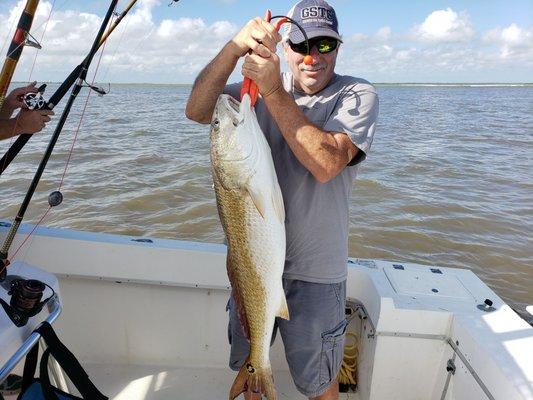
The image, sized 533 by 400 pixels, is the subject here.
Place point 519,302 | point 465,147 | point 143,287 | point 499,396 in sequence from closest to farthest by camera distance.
Result: point 499,396 → point 143,287 → point 519,302 → point 465,147

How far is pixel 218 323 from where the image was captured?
11.1 feet

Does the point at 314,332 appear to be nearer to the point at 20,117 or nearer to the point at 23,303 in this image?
the point at 23,303

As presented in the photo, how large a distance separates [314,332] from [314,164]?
952mm

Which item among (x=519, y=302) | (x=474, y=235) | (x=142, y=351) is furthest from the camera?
(x=474, y=235)

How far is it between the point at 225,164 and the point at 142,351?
2.30 meters

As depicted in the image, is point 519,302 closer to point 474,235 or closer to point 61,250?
point 474,235

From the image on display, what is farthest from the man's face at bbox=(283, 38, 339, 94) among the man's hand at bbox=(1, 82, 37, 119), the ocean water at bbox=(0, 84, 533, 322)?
the ocean water at bbox=(0, 84, 533, 322)

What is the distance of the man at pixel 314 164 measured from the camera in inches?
74.5

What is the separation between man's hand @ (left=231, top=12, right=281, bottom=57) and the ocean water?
225 inches

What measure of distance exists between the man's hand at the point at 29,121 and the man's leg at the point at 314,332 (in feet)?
5.78

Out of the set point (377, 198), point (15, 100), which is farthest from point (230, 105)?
point (377, 198)

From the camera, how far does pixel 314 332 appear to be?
231 centimetres

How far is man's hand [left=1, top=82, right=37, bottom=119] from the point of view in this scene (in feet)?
9.02

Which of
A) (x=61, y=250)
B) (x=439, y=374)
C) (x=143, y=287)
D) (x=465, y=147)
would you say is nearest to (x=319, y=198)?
(x=439, y=374)
